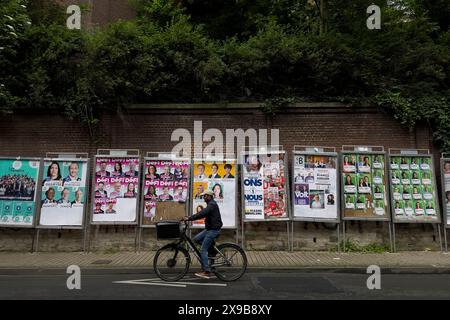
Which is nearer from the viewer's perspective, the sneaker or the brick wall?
the sneaker

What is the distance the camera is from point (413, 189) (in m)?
12.4

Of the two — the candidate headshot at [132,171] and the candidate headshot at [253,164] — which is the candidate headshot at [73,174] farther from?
the candidate headshot at [253,164]

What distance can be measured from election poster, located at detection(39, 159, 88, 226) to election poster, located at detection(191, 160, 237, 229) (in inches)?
127

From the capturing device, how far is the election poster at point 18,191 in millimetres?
12203

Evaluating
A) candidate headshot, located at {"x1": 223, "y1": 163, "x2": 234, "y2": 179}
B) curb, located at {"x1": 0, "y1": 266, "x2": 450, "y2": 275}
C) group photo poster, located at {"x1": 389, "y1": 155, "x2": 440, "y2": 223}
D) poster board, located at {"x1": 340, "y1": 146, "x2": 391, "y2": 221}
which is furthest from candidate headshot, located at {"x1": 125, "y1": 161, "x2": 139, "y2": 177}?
group photo poster, located at {"x1": 389, "y1": 155, "x2": 440, "y2": 223}

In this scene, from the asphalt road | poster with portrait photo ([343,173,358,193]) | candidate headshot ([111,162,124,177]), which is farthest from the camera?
candidate headshot ([111,162,124,177])

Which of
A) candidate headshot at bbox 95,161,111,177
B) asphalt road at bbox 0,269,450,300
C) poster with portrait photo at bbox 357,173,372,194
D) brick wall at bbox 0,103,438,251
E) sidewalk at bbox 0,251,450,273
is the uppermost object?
brick wall at bbox 0,103,438,251

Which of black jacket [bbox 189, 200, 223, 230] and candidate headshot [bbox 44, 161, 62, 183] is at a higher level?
candidate headshot [bbox 44, 161, 62, 183]

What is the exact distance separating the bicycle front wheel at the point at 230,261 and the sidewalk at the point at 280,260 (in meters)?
1.15

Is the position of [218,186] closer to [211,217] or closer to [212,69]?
[211,217]

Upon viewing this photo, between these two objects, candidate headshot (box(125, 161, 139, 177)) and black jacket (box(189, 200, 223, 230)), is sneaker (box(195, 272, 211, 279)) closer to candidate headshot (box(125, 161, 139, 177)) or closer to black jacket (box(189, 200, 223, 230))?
black jacket (box(189, 200, 223, 230))

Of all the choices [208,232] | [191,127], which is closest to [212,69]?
[191,127]

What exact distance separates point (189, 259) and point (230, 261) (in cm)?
86

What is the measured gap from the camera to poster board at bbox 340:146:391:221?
12227 mm
